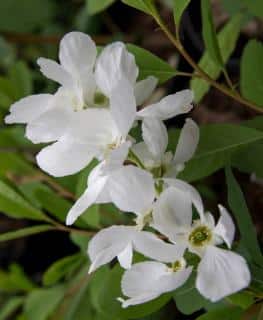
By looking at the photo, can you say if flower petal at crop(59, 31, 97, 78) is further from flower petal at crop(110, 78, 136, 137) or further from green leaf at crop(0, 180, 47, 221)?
green leaf at crop(0, 180, 47, 221)

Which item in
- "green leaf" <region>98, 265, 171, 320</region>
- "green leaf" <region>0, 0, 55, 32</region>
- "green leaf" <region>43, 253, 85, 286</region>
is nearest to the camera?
"green leaf" <region>98, 265, 171, 320</region>

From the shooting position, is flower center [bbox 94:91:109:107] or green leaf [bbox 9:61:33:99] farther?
green leaf [bbox 9:61:33:99]

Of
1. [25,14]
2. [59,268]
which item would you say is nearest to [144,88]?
[59,268]

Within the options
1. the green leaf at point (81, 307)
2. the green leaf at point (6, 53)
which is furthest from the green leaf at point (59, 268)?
the green leaf at point (6, 53)

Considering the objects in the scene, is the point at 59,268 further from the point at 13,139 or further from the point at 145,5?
the point at 145,5

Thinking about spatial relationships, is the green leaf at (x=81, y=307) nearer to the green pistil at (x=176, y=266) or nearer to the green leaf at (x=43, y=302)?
the green leaf at (x=43, y=302)

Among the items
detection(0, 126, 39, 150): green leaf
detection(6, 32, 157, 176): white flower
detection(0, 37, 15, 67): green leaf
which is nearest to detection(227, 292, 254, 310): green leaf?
detection(6, 32, 157, 176): white flower
